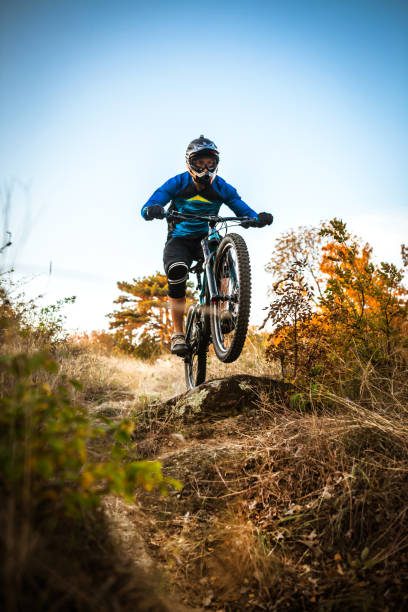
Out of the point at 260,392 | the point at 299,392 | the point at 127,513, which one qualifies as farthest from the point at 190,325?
the point at 127,513

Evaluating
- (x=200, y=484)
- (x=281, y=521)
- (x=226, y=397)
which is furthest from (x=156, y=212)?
(x=281, y=521)

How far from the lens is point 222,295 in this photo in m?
3.62

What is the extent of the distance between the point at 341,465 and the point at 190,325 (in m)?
3.07

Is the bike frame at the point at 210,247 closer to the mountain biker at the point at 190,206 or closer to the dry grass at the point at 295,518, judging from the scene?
the mountain biker at the point at 190,206

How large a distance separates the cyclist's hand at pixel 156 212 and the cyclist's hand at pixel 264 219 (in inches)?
42.4

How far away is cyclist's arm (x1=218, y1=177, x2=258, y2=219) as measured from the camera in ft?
15.2

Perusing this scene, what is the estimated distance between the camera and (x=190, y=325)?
16.3 feet

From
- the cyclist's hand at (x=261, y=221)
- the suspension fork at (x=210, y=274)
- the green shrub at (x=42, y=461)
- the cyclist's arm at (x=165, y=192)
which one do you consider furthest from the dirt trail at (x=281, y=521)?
the cyclist's arm at (x=165, y=192)

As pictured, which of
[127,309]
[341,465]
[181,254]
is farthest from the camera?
[127,309]

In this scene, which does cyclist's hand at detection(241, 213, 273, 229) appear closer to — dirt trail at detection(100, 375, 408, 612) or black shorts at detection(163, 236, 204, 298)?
black shorts at detection(163, 236, 204, 298)

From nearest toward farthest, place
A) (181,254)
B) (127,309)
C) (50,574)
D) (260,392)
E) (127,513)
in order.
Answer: (50,574) < (127,513) < (260,392) < (181,254) < (127,309)

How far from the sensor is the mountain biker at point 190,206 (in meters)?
4.28

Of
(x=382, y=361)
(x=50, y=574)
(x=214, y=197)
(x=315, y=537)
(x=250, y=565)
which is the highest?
(x=214, y=197)

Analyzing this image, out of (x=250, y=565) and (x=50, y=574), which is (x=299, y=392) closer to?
(x=250, y=565)
